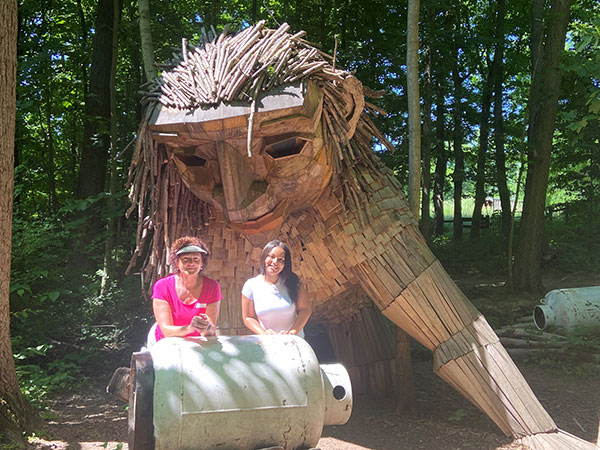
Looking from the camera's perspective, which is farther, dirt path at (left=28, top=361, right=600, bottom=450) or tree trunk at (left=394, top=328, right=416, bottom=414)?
tree trunk at (left=394, top=328, right=416, bottom=414)

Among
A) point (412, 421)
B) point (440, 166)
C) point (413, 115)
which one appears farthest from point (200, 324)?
point (440, 166)

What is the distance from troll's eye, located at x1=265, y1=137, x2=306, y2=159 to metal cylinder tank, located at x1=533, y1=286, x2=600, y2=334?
12.9ft

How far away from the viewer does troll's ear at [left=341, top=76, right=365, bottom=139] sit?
141 inches

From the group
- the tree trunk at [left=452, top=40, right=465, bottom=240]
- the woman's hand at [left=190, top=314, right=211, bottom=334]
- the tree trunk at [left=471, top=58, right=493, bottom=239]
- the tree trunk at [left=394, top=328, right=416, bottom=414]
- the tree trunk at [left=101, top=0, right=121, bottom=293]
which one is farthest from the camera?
the tree trunk at [left=471, top=58, right=493, bottom=239]

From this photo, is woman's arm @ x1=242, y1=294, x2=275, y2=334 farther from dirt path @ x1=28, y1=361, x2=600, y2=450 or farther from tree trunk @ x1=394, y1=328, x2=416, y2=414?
tree trunk @ x1=394, y1=328, x2=416, y2=414

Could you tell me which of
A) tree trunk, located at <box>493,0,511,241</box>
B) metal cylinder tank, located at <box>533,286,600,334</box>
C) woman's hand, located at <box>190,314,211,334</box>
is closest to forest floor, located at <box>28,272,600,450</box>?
metal cylinder tank, located at <box>533,286,600,334</box>

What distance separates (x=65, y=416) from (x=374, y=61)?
6.73m

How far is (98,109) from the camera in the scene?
7645 mm

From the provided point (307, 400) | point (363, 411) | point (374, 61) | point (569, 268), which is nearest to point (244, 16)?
point (374, 61)

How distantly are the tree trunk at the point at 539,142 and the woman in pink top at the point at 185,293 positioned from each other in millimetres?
5863

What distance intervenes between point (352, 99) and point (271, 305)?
153cm

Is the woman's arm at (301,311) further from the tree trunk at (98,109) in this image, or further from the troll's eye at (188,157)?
the tree trunk at (98,109)

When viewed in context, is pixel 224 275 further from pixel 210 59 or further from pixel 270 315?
pixel 210 59

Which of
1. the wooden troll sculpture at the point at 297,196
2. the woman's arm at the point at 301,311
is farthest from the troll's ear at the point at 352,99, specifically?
the woman's arm at the point at 301,311
